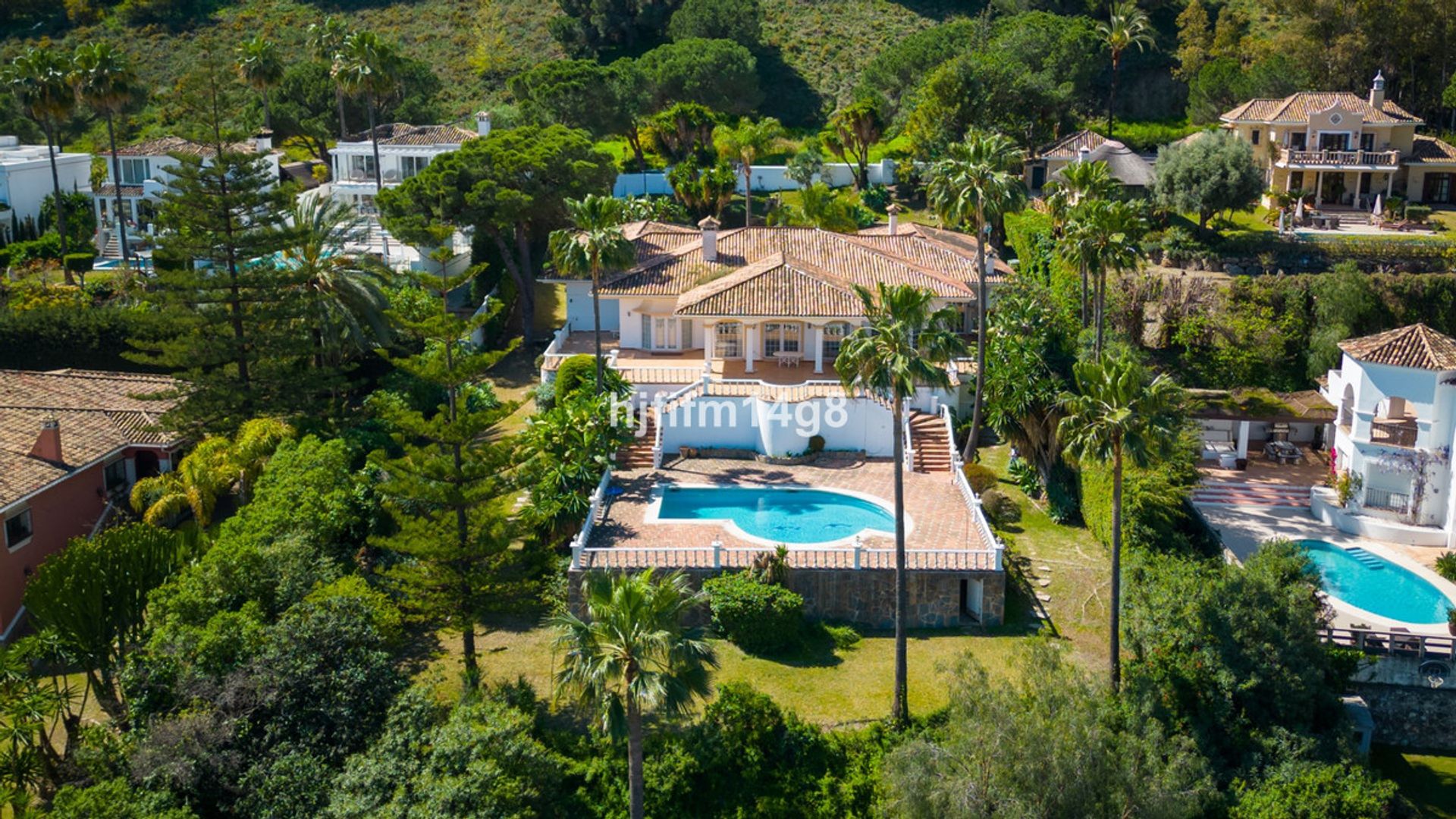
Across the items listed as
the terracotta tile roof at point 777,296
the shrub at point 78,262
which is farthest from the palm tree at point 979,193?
the shrub at point 78,262

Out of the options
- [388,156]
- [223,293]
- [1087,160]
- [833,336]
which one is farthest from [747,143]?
[223,293]

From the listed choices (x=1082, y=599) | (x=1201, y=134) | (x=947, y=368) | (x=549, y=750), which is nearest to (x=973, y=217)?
(x=947, y=368)

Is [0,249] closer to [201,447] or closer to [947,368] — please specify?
[201,447]

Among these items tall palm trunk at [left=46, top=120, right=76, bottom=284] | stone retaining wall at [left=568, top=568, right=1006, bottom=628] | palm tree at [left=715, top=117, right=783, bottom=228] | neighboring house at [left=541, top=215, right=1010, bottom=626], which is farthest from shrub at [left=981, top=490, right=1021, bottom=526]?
tall palm trunk at [left=46, top=120, right=76, bottom=284]

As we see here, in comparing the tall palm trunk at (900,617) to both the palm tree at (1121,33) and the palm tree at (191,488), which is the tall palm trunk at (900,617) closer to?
the palm tree at (191,488)

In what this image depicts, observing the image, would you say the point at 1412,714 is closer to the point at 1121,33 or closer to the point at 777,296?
the point at 777,296

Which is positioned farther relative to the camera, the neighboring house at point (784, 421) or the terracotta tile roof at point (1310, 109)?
the terracotta tile roof at point (1310, 109)
